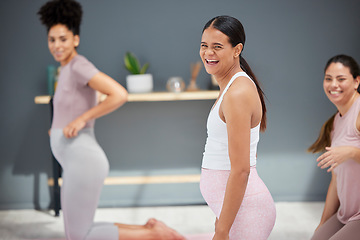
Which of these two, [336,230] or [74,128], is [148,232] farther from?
[336,230]

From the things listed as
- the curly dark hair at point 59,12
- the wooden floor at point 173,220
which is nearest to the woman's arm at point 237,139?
the curly dark hair at point 59,12

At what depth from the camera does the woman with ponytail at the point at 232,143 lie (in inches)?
43.9

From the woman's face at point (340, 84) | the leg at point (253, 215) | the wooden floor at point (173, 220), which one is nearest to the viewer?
the leg at point (253, 215)

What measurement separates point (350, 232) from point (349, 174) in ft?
0.89

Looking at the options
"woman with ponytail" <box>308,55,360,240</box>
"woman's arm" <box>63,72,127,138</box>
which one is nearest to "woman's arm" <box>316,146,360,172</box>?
"woman with ponytail" <box>308,55,360,240</box>

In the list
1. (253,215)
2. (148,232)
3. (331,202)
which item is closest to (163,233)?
(148,232)

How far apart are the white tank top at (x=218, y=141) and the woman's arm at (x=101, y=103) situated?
38.4 inches

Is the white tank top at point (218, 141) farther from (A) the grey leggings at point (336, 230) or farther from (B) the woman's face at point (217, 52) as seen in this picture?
(A) the grey leggings at point (336, 230)

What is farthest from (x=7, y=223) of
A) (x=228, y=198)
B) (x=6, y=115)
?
(x=228, y=198)

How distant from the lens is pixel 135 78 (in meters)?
3.23

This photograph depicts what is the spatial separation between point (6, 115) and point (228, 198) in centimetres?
279

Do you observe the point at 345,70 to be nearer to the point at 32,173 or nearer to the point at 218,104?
the point at 218,104

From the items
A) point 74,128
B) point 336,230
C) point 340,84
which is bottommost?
point 336,230

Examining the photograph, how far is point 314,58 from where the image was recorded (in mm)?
3467
